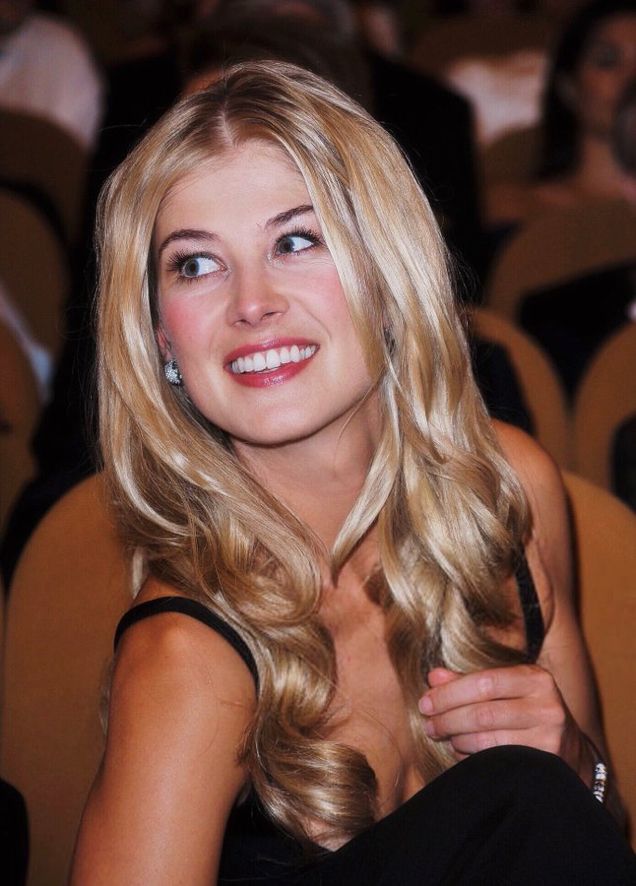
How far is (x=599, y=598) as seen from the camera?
1782mm

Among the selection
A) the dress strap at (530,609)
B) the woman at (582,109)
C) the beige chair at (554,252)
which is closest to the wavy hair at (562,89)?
the woman at (582,109)

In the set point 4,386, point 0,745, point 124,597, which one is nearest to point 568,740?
point 124,597

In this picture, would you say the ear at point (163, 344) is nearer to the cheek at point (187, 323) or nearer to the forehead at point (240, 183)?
the cheek at point (187, 323)

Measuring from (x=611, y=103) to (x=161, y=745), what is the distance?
139 inches

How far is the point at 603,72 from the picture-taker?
4.42 m

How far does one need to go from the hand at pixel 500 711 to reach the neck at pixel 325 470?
0.26m

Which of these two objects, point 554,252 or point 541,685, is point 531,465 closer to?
point 541,685

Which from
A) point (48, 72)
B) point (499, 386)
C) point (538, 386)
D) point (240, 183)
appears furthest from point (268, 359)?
point (48, 72)

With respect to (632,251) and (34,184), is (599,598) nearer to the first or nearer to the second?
(632,251)

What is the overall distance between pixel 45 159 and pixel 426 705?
3.07m

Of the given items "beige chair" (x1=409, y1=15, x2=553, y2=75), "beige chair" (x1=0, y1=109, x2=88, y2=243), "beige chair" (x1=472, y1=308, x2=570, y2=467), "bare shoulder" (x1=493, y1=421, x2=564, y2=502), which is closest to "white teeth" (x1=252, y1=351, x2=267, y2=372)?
"bare shoulder" (x1=493, y1=421, x2=564, y2=502)

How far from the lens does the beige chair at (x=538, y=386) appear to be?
7.89 feet

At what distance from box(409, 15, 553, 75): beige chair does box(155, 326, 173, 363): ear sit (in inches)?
178

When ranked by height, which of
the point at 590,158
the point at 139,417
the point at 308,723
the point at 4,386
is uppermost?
the point at 590,158
